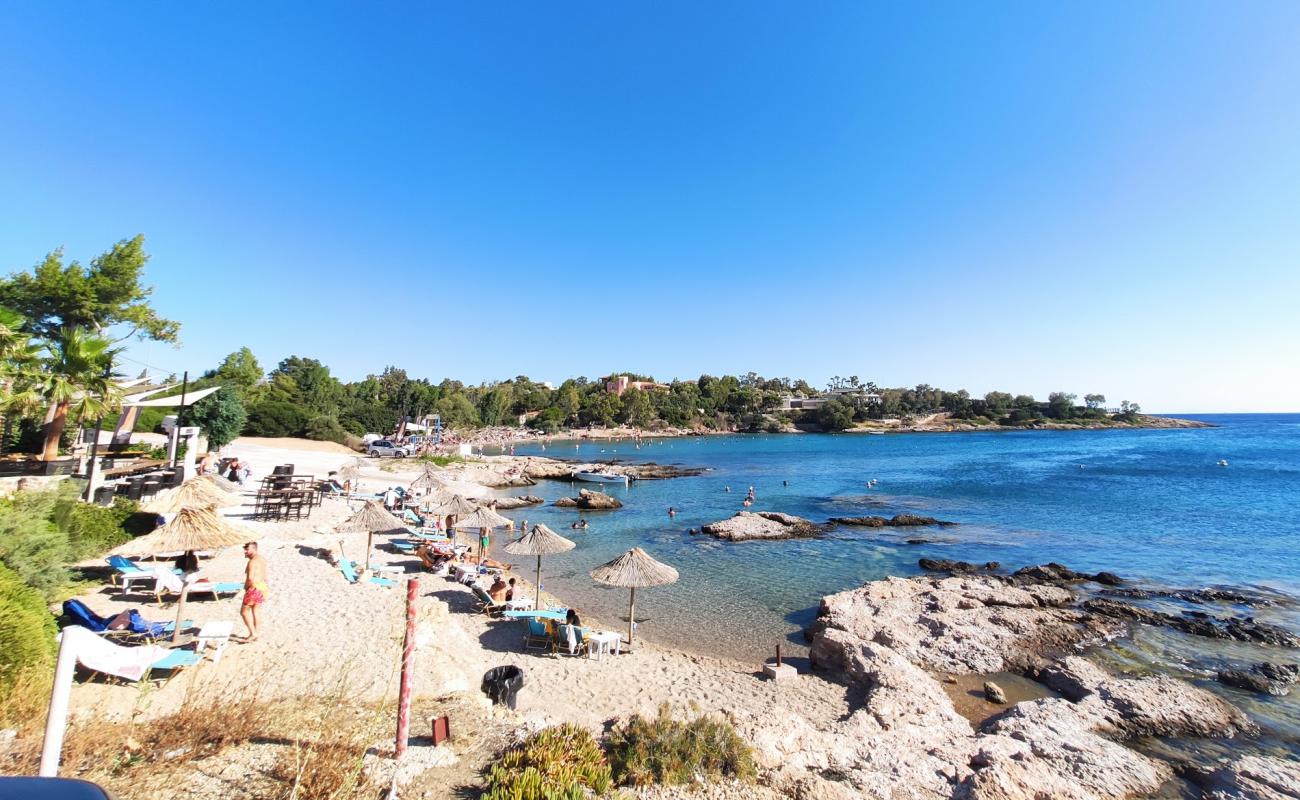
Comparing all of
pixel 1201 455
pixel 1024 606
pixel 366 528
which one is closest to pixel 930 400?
pixel 1201 455

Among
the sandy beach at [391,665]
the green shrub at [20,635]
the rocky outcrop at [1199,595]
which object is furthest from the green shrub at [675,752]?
the rocky outcrop at [1199,595]

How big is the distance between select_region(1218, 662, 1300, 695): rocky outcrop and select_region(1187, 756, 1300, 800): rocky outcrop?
3.90m

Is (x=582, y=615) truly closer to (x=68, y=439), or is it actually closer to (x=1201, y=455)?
(x=68, y=439)

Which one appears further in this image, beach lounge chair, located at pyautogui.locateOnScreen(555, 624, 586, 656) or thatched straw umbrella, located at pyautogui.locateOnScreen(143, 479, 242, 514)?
thatched straw umbrella, located at pyautogui.locateOnScreen(143, 479, 242, 514)

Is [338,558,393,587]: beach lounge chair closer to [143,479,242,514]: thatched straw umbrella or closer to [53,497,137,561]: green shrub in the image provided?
[143,479,242,514]: thatched straw umbrella

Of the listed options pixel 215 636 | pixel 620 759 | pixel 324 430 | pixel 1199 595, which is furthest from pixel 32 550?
pixel 324 430

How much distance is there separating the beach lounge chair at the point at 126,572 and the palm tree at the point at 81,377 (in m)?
7.81

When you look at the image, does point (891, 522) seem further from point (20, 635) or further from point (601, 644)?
point (20, 635)

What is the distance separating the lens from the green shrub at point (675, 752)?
242 inches

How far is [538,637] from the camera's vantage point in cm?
1229

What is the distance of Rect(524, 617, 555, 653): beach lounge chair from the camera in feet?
40.0

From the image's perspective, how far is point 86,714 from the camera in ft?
20.5

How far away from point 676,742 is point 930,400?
16512 cm

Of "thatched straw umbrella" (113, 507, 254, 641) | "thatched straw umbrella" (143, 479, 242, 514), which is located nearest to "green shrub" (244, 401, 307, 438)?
"thatched straw umbrella" (143, 479, 242, 514)
